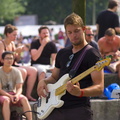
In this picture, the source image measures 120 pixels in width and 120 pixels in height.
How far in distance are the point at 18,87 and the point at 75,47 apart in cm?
367

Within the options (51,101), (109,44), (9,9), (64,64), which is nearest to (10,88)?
(109,44)

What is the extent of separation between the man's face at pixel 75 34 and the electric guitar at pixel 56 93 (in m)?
0.34

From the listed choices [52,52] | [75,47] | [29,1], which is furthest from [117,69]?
[29,1]

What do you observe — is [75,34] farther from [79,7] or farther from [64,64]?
[79,7]

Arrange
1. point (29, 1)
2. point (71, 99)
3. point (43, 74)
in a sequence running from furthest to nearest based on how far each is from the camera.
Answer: point (29, 1), point (43, 74), point (71, 99)

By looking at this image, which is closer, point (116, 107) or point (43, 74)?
point (116, 107)

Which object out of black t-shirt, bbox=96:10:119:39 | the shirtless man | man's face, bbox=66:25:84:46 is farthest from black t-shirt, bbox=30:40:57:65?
man's face, bbox=66:25:84:46

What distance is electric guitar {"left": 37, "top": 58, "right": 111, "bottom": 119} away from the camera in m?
4.67

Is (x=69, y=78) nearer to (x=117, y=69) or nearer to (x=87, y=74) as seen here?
(x=87, y=74)

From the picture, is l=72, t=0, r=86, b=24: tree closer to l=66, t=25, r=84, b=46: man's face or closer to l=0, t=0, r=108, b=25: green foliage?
l=66, t=25, r=84, b=46: man's face

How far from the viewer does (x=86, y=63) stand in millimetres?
4961

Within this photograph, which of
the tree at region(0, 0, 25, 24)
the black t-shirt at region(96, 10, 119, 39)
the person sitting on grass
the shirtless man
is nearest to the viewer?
the person sitting on grass

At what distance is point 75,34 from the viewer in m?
4.93

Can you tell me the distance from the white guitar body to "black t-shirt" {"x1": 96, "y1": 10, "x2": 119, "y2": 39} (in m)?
6.02
